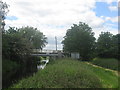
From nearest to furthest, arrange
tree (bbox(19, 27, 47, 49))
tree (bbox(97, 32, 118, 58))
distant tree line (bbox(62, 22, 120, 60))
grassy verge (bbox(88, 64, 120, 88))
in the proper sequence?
grassy verge (bbox(88, 64, 120, 88)) < tree (bbox(97, 32, 118, 58)) < distant tree line (bbox(62, 22, 120, 60)) < tree (bbox(19, 27, 47, 49))

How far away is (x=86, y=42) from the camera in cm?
3744

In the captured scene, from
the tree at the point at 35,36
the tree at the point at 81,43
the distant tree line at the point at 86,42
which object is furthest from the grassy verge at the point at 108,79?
the tree at the point at 35,36

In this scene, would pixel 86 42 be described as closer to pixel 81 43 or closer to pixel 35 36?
pixel 81 43

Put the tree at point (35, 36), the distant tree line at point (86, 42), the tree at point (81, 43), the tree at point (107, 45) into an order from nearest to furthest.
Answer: the tree at point (107, 45) → the distant tree line at point (86, 42) → the tree at point (81, 43) → the tree at point (35, 36)

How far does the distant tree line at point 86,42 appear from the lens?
32.3 metres

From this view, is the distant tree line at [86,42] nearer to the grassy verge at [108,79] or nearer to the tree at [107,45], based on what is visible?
the tree at [107,45]

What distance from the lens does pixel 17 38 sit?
28.5m

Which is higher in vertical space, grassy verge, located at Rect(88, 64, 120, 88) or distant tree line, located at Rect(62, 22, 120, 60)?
distant tree line, located at Rect(62, 22, 120, 60)

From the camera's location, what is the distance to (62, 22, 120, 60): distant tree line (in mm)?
32312

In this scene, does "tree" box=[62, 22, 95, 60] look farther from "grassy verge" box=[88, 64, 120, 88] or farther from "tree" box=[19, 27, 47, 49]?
"grassy verge" box=[88, 64, 120, 88]

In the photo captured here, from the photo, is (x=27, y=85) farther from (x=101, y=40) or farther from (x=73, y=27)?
(x=73, y=27)

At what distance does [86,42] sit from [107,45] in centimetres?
652

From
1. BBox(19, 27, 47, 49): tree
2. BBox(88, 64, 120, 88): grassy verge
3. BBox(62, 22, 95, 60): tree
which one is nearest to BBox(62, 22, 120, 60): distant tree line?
BBox(62, 22, 95, 60): tree

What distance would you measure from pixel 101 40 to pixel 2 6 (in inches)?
744
